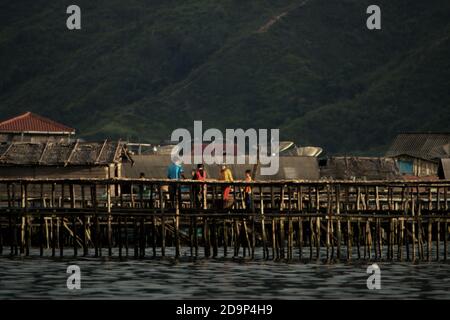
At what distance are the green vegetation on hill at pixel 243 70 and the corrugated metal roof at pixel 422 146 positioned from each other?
26.7 meters

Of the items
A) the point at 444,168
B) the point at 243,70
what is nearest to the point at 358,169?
the point at 444,168

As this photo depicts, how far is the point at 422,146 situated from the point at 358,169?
30323 mm

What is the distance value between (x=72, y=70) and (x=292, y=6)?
1398 inches

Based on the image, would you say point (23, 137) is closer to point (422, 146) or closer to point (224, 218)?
point (422, 146)

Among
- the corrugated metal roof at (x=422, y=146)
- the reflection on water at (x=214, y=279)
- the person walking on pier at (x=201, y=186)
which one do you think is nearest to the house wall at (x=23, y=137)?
the corrugated metal roof at (x=422, y=146)

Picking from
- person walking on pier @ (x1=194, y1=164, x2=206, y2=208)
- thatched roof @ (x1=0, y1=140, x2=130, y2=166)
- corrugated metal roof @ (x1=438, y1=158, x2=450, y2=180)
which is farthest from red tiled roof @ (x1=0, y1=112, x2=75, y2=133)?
person walking on pier @ (x1=194, y1=164, x2=206, y2=208)

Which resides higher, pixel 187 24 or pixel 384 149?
pixel 187 24

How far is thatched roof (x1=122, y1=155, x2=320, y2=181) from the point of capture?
70438 mm

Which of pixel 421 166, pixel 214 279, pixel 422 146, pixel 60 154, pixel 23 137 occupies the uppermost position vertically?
pixel 23 137

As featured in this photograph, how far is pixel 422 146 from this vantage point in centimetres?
10112

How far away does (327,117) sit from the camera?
141 m

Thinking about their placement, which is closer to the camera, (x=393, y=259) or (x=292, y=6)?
(x=393, y=259)
